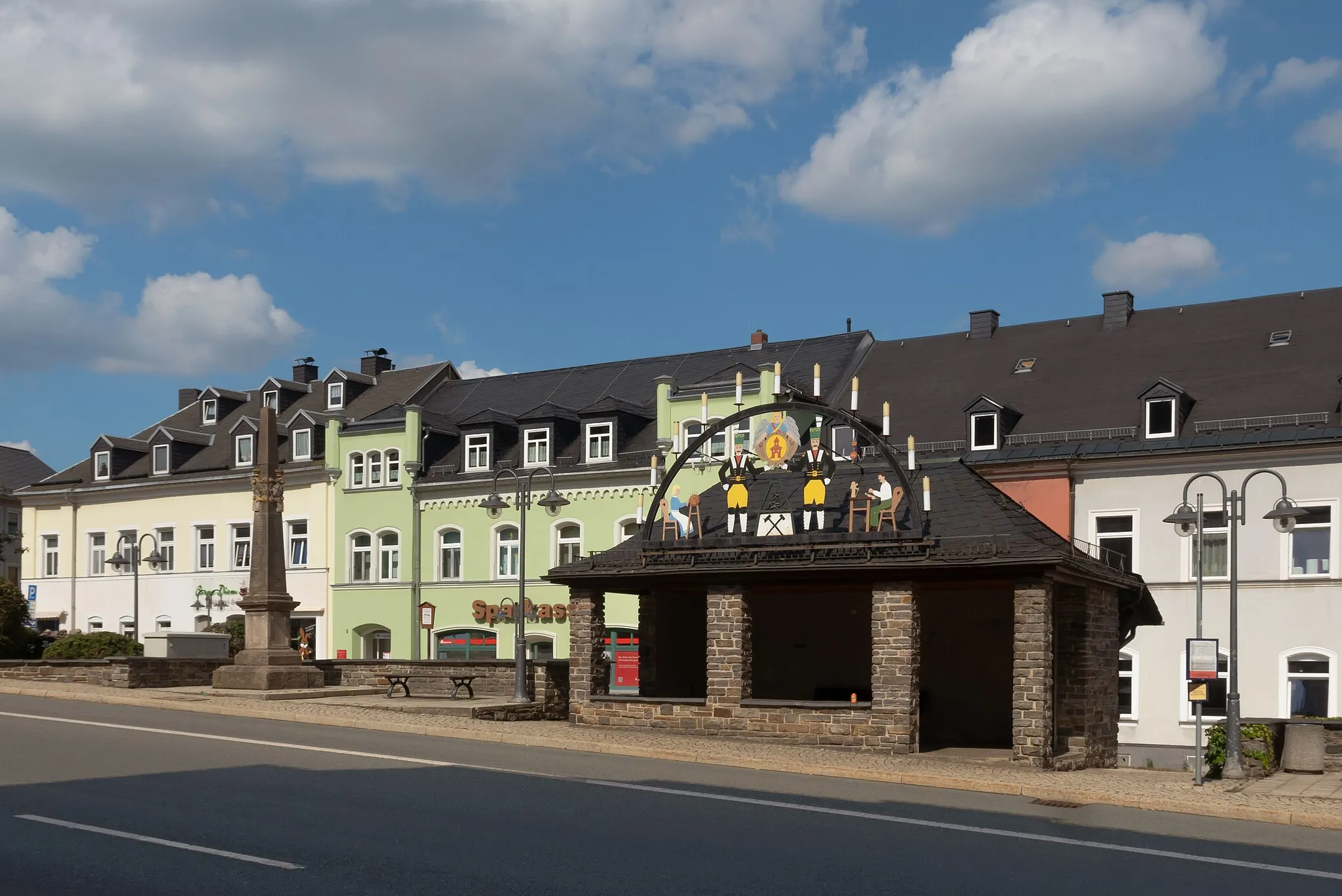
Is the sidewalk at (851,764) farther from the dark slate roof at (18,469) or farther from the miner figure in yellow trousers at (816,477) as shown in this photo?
the dark slate roof at (18,469)

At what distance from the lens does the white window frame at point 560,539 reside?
45375mm

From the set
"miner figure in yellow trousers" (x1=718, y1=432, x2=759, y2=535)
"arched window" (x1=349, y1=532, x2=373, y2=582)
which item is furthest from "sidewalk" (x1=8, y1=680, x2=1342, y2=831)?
"arched window" (x1=349, y1=532, x2=373, y2=582)

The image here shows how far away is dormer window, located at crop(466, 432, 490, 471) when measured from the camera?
158ft

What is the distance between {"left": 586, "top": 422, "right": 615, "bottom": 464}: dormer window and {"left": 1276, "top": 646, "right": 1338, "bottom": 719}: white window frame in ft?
68.3

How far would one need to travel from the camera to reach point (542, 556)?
45875 millimetres

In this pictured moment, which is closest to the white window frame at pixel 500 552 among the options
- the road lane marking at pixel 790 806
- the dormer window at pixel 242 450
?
the dormer window at pixel 242 450

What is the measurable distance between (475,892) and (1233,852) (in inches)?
264

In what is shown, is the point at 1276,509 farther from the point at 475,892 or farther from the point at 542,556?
the point at 542,556

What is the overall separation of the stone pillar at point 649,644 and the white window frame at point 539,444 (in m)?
20.7

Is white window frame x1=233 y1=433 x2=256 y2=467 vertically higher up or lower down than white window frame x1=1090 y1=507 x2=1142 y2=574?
higher up

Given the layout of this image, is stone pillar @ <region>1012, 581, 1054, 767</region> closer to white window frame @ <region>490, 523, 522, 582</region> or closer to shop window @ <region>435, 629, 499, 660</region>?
white window frame @ <region>490, 523, 522, 582</region>

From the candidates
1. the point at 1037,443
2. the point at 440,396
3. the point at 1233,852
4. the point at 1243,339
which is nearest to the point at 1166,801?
the point at 1233,852

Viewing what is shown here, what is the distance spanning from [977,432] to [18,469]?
57.2 m

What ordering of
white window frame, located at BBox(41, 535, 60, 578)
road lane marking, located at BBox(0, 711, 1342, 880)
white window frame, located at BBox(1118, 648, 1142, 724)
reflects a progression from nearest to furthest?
road lane marking, located at BBox(0, 711, 1342, 880) → white window frame, located at BBox(1118, 648, 1142, 724) → white window frame, located at BBox(41, 535, 60, 578)
